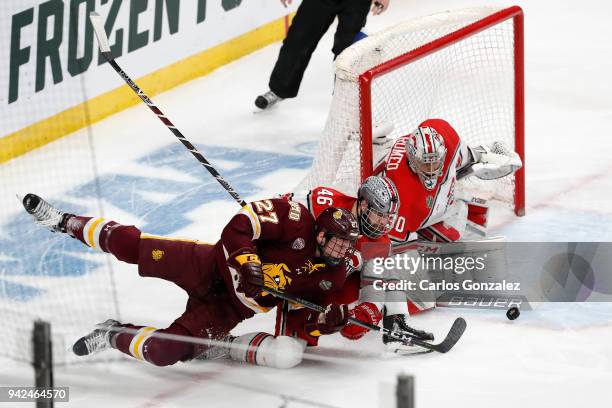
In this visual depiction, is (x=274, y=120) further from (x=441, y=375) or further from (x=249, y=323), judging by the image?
(x=441, y=375)

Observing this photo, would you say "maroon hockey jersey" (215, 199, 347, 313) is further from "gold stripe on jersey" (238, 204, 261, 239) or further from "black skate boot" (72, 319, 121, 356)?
"black skate boot" (72, 319, 121, 356)

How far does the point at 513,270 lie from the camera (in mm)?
4977

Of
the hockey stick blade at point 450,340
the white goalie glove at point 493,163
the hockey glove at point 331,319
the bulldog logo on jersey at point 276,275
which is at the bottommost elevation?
the hockey stick blade at point 450,340

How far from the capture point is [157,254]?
4.22 m

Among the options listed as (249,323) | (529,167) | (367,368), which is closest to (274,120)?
(529,167)

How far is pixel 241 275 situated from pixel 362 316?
0.59 metres

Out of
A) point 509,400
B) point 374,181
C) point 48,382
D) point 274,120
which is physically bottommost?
point 509,400

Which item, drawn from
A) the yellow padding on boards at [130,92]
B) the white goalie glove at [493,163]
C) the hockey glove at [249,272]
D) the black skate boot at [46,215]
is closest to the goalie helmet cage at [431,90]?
the white goalie glove at [493,163]

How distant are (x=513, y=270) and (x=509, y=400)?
3.79 ft

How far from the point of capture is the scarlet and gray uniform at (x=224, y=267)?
4012 millimetres

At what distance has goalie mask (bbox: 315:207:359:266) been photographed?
3963 millimetres

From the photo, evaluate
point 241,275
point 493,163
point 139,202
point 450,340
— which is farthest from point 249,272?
point 139,202

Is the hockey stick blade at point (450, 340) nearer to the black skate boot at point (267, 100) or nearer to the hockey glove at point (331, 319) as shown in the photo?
the hockey glove at point (331, 319)

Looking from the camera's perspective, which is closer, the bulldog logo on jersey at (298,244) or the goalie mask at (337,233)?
the goalie mask at (337,233)
